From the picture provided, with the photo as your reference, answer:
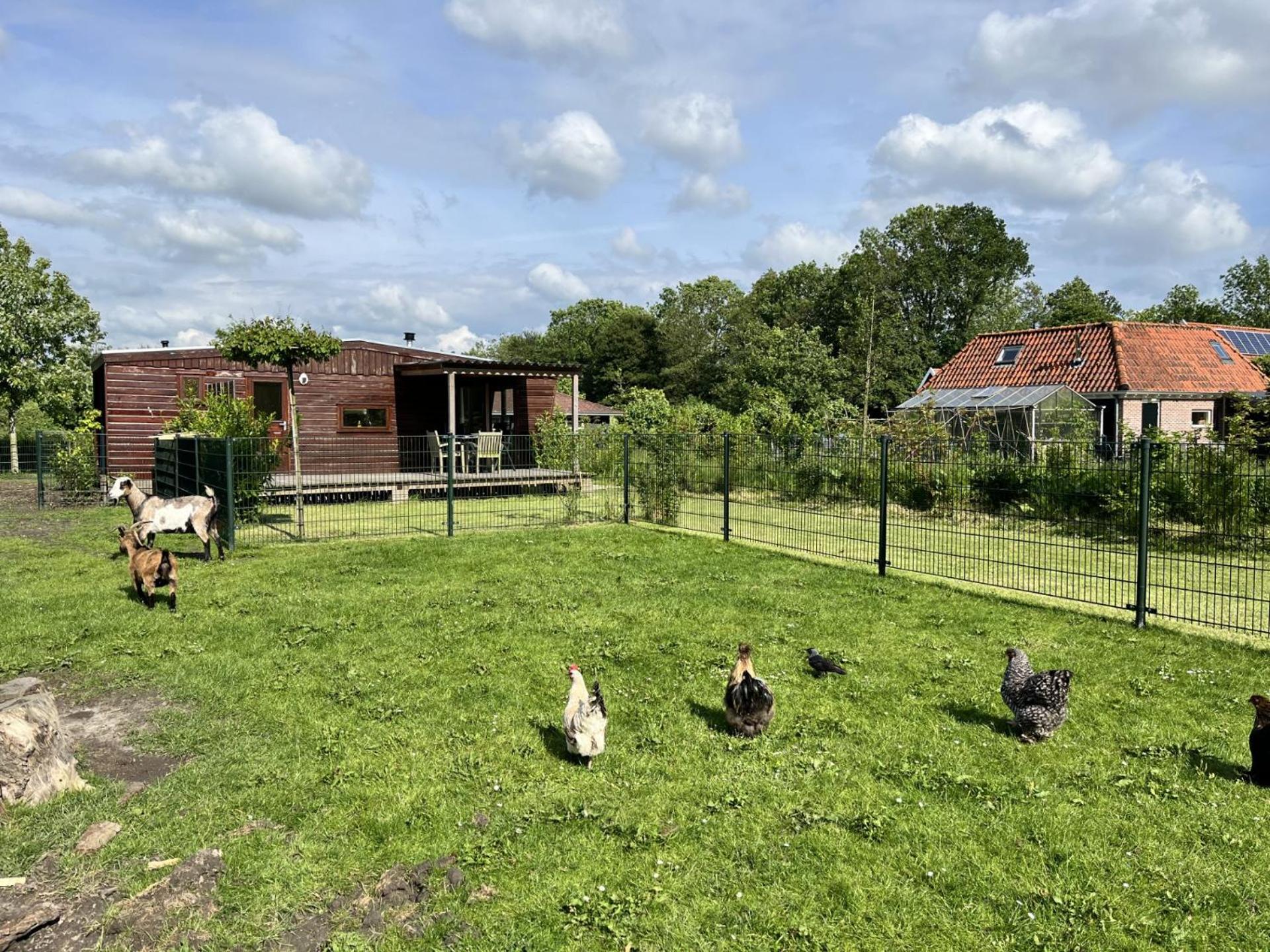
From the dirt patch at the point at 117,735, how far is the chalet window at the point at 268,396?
16006 mm

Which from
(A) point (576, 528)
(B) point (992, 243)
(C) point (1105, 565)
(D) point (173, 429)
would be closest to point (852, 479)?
(C) point (1105, 565)

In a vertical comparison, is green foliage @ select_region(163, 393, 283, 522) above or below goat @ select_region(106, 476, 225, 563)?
above

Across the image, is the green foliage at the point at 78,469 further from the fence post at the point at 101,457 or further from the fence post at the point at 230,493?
the fence post at the point at 230,493

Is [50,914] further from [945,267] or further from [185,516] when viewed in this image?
[945,267]

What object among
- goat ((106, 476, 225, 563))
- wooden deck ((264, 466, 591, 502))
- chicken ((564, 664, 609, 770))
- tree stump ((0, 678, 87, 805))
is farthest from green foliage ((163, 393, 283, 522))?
chicken ((564, 664, 609, 770))

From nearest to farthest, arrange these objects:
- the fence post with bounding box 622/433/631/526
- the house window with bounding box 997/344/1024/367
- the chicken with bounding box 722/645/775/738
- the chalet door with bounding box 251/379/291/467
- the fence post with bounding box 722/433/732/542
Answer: the chicken with bounding box 722/645/775/738 < the fence post with bounding box 722/433/732/542 < the fence post with bounding box 622/433/631/526 < the chalet door with bounding box 251/379/291/467 < the house window with bounding box 997/344/1024/367

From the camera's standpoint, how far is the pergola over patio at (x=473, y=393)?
20141 mm

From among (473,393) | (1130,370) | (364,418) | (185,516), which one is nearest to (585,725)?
(185,516)

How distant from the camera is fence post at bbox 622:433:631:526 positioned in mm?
13844

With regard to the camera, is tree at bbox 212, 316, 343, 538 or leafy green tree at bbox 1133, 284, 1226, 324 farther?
leafy green tree at bbox 1133, 284, 1226, 324

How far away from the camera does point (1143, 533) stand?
698 cm

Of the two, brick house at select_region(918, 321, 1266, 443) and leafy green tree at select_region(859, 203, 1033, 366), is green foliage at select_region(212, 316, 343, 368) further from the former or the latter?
leafy green tree at select_region(859, 203, 1033, 366)

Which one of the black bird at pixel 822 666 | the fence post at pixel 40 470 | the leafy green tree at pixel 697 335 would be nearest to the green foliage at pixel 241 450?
the fence post at pixel 40 470

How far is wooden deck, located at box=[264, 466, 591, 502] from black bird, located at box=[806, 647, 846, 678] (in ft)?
36.3
